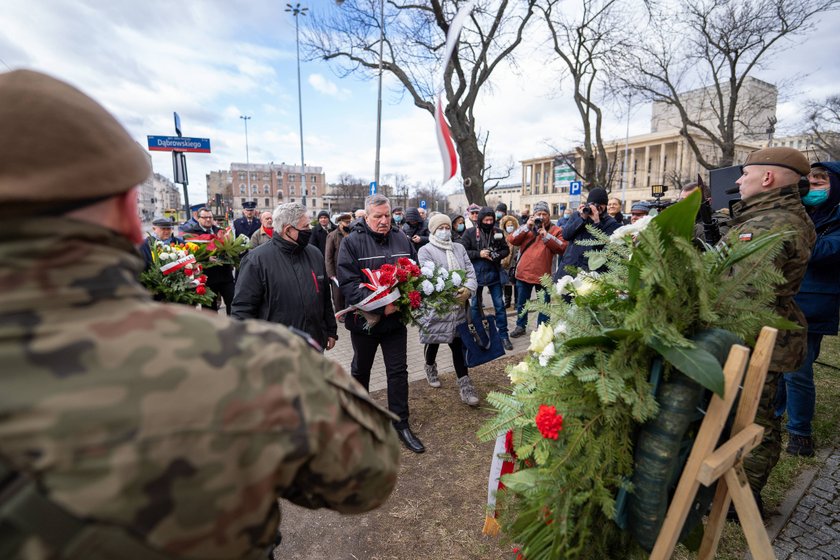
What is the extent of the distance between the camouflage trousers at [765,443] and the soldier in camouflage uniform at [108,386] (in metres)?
2.74

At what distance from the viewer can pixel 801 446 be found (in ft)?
11.6

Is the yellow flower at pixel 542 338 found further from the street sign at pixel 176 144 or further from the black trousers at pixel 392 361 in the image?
the street sign at pixel 176 144

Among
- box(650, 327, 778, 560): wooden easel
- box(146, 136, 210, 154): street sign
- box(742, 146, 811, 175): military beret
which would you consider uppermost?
box(146, 136, 210, 154): street sign

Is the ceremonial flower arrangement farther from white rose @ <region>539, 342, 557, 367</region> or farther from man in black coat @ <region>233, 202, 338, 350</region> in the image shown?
man in black coat @ <region>233, 202, 338, 350</region>

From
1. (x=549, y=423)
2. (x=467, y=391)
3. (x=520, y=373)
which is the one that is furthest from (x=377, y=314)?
(x=549, y=423)

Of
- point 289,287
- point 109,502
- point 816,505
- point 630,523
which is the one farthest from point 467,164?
point 109,502

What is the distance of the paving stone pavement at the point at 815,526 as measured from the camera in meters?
2.53

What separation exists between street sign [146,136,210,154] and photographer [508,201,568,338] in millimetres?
9968

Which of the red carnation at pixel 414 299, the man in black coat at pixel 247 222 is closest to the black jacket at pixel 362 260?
the red carnation at pixel 414 299

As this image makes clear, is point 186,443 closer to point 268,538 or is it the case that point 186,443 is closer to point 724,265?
point 268,538

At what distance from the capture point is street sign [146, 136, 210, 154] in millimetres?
12133

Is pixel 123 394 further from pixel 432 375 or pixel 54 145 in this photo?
pixel 432 375

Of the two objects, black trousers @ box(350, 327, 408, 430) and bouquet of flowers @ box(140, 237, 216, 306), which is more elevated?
bouquet of flowers @ box(140, 237, 216, 306)

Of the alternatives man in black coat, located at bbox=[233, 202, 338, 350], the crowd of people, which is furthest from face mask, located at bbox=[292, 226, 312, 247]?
the crowd of people
